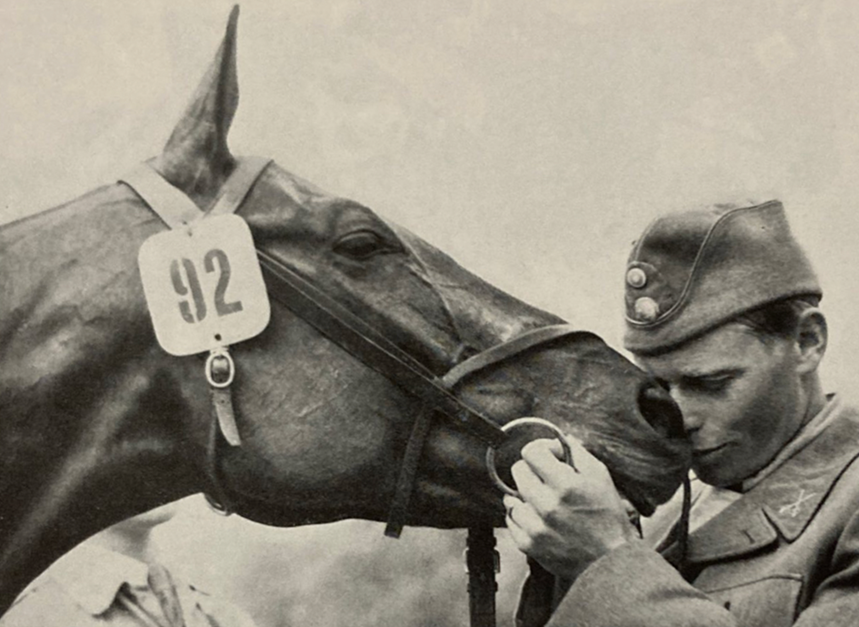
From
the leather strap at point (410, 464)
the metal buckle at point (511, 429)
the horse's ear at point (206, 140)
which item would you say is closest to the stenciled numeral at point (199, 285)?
the horse's ear at point (206, 140)

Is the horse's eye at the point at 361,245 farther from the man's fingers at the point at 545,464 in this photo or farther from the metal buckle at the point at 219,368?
the man's fingers at the point at 545,464

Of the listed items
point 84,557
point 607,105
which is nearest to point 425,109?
point 607,105

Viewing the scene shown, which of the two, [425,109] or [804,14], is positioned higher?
[804,14]

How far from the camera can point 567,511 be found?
158cm

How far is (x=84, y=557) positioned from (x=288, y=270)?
0.79 m

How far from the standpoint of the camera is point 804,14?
229 cm

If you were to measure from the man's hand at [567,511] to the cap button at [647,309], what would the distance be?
28cm

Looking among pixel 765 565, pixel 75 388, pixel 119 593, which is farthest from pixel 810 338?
pixel 119 593

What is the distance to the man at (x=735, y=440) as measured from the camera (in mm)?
1594

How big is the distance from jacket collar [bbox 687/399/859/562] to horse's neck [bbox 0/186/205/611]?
841 millimetres

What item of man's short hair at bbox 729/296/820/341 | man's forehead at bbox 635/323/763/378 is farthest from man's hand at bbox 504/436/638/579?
man's short hair at bbox 729/296/820/341

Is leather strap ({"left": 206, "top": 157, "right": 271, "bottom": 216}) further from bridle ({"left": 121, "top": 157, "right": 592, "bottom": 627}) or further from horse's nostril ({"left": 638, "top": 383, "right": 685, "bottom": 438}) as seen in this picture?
horse's nostril ({"left": 638, "top": 383, "right": 685, "bottom": 438})

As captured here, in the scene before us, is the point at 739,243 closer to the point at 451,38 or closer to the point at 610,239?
the point at 610,239

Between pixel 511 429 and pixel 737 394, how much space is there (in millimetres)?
371
